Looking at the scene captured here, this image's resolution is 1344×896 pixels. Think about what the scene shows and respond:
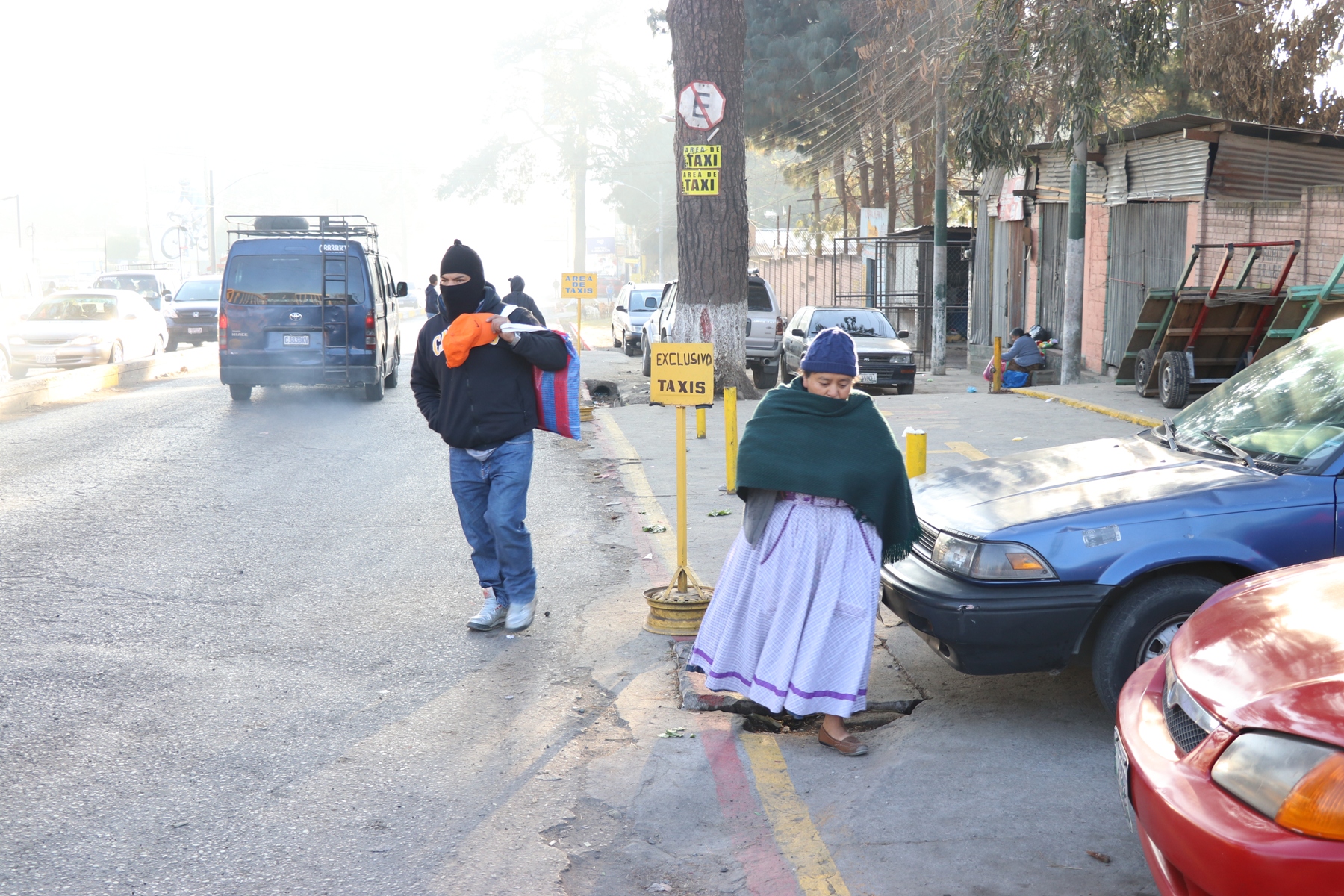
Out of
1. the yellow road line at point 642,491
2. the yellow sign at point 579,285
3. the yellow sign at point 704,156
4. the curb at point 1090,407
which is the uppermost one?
the yellow sign at point 704,156

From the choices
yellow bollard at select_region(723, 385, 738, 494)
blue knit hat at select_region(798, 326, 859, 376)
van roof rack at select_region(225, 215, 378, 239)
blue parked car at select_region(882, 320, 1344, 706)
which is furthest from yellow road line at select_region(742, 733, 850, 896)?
van roof rack at select_region(225, 215, 378, 239)

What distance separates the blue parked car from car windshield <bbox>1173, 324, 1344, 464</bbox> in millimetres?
15

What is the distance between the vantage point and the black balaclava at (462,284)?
593cm

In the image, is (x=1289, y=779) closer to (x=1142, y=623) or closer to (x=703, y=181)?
(x=1142, y=623)

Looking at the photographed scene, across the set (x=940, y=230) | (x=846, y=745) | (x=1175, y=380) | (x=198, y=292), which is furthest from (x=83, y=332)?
(x=846, y=745)

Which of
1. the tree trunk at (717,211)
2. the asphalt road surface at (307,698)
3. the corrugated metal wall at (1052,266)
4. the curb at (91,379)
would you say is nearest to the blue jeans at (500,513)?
the asphalt road surface at (307,698)

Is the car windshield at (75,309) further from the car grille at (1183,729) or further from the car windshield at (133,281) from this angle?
the car grille at (1183,729)

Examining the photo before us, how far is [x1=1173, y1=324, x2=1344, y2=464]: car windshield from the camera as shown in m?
4.72

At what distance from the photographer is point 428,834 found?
155 inches

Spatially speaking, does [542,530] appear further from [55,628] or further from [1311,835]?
[1311,835]

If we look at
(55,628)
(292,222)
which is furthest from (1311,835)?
(292,222)

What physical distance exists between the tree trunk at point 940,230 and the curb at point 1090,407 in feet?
19.9

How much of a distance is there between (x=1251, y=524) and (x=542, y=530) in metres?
5.24

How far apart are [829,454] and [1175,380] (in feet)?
34.2
